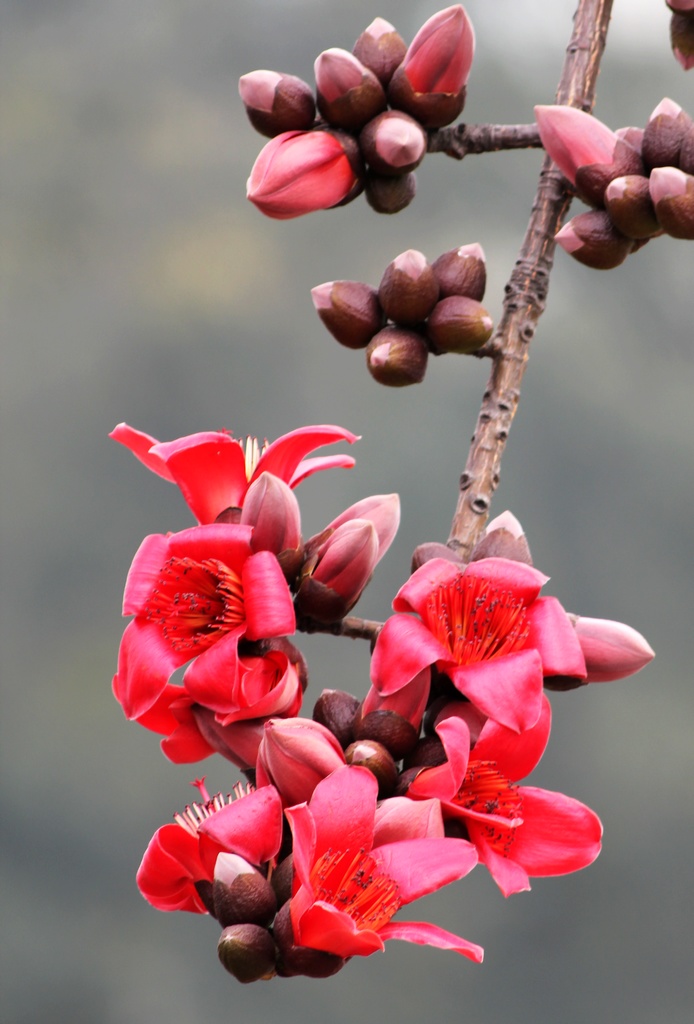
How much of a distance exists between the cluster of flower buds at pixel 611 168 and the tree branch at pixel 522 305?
0.03m

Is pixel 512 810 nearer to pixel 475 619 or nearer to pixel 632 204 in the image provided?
pixel 475 619

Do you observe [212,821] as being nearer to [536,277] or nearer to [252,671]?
[252,671]

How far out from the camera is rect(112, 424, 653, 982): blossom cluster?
0.49 m

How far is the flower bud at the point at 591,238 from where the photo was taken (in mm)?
651

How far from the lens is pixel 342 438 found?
24.0 inches

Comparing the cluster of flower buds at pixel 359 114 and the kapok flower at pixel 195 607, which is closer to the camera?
the kapok flower at pixel 195 607

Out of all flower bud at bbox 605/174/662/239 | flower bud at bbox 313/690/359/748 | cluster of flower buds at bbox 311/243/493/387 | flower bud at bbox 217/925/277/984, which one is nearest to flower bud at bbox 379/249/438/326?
cluster of flower buds at bbox 311/243/493/387

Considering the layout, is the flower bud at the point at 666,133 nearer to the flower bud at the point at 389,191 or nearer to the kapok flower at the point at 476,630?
the flower bud at the point at 389,191

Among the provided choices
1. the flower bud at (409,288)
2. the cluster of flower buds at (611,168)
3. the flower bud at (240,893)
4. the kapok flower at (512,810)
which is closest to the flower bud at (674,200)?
the cluster of flower buds at (611,168)

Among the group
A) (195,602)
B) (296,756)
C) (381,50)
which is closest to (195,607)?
(195,602)

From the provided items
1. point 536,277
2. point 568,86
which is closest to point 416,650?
point 536,277

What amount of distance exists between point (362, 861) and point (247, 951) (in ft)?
0.19

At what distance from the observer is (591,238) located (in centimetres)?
65

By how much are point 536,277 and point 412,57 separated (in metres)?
0.14
